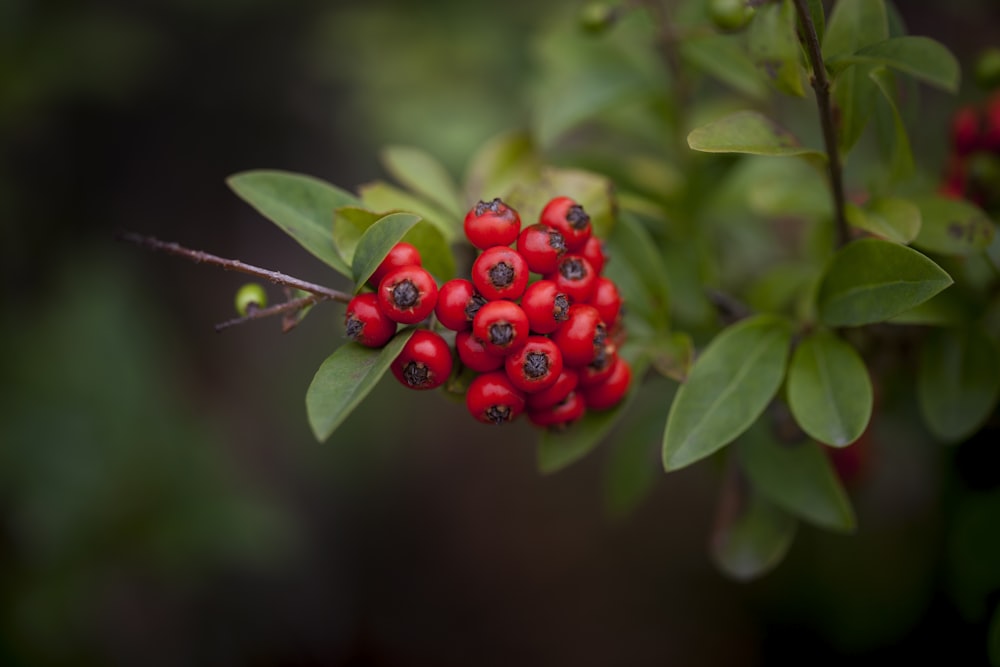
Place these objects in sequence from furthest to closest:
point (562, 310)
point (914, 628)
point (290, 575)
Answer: point (290, 575) < point (914, 628) < point (562, 310)

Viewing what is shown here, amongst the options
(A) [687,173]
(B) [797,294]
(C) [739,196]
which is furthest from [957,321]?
(A) [687,173]

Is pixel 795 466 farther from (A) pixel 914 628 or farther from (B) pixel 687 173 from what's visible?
(A) pixel 914 628

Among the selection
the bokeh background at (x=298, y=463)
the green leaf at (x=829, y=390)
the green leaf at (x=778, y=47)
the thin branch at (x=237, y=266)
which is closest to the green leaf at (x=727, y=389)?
the green leaf at (x=829, y=390)

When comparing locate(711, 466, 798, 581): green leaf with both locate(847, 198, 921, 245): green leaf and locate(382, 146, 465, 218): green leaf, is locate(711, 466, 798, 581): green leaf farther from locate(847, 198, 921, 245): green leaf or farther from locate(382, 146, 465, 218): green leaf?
locate(382, 146, 465, 218): green leaf

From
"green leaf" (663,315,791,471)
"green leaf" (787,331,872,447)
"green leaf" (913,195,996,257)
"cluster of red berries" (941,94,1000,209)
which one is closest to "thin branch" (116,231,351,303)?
"green leaf" (663,315,791,471)

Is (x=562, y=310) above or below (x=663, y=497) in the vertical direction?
above

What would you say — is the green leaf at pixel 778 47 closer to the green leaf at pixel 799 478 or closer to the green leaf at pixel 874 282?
the green leaf at pixel 874 282
